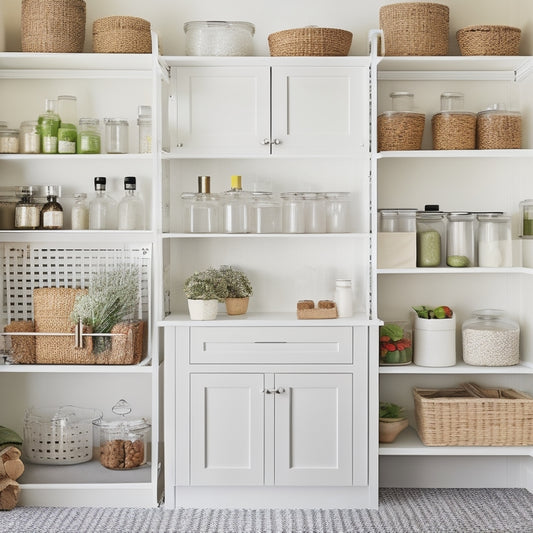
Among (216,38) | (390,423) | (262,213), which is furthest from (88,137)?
(390,423)

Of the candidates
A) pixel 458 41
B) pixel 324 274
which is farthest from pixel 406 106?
pixel 324 274

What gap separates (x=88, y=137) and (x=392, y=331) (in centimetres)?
162

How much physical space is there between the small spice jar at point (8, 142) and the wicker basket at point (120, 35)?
1.77 feet

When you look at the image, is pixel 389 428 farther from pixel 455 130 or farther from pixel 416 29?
pixel 416 29

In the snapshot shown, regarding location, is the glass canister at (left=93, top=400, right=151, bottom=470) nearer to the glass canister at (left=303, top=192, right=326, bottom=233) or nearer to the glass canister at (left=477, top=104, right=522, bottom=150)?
the glass canister at (left=303, top=192, right=326, bottom=233)

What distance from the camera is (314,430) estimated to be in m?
3.25

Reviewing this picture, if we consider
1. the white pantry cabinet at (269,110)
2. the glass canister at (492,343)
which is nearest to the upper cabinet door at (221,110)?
the white pantry cabinet at (269,110)

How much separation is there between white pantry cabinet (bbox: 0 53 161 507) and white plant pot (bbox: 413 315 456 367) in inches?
48.1

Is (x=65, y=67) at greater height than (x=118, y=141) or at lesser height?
greater

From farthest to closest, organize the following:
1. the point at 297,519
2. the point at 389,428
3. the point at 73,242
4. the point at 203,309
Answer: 1. the point at 73,242
2. the point at 389,428
3. the point at 203,309
4. the point at 297,519

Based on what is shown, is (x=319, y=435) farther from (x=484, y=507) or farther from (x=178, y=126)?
(x=178, y=126)

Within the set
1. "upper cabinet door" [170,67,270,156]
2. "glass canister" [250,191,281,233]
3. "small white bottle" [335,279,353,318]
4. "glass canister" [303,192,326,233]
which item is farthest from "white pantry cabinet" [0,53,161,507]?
"small white bottle" [335,279,353,318]

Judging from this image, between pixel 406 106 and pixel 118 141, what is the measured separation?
4.34ft

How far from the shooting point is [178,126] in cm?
343
